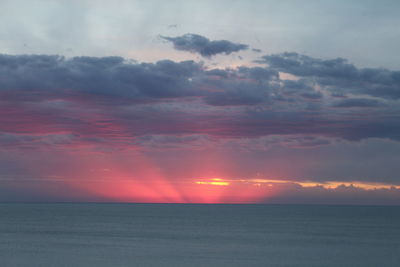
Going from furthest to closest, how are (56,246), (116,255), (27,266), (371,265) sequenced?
(56,246) → (116,255) → (371,265) → (27,266)

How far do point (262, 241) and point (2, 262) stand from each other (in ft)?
125

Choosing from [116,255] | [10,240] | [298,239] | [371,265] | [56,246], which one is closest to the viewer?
[371,265]

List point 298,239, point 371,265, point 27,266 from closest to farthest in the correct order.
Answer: point 27,266
point 371,265
point 298,239

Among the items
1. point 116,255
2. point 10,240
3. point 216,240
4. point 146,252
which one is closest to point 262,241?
point 216,240

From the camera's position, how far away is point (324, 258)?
56656mm

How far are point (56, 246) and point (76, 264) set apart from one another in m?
17.9

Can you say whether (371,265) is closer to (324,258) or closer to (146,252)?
(324,258)

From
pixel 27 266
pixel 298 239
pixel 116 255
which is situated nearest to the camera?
pixel 27 266

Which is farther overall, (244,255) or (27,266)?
(244,255)

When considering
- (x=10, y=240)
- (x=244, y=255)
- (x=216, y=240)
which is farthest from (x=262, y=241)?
(x=10, y=240)

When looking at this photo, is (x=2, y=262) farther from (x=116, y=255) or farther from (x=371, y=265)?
(x=371, y=265)

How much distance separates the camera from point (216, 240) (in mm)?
75000

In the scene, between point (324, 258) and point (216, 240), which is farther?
point (216, 240)

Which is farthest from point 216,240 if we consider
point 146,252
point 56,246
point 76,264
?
point 76,264
